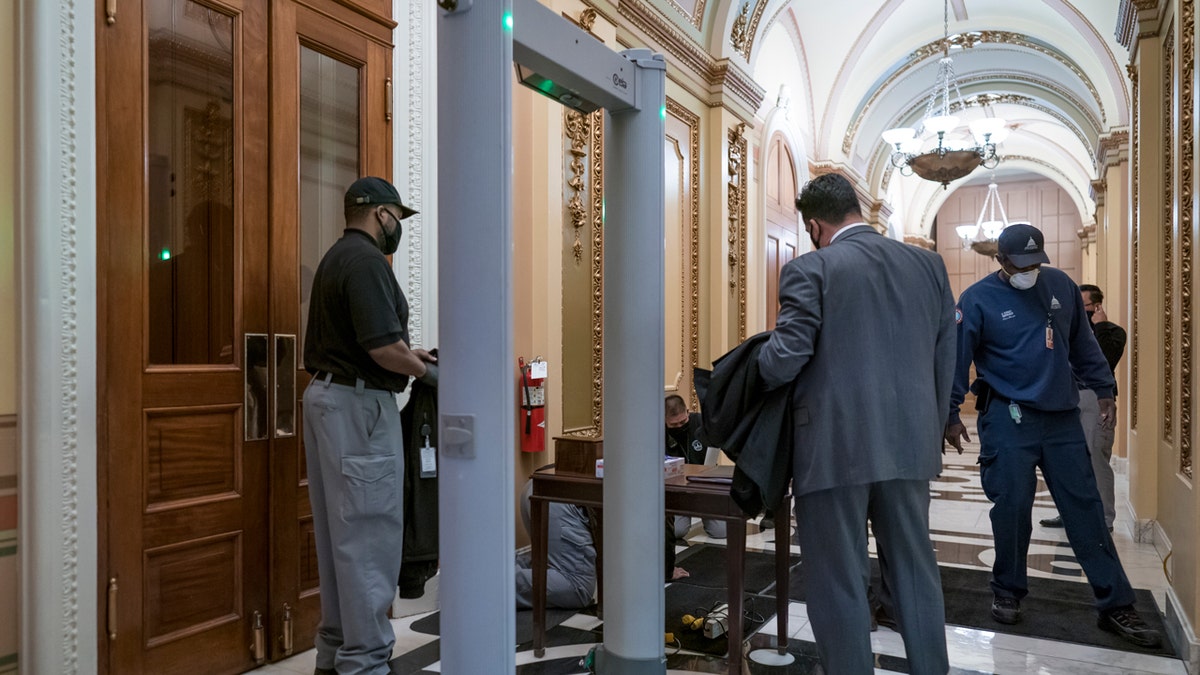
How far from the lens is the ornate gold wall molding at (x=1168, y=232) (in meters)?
3.95

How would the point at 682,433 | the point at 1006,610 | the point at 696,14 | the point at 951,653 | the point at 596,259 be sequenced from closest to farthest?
the point at 951,653, the point at 1006,610, the point at 682,433, the point at 596,259, the point at 696,14

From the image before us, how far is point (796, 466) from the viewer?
95.1 inches

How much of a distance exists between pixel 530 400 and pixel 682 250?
7.90 ft

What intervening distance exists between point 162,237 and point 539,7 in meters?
1.68

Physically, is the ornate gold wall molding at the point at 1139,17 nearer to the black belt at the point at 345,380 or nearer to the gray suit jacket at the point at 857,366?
the gray suit jacket at the point at 857,366

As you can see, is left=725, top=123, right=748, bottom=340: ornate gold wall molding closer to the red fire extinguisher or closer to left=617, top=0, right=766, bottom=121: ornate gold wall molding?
left=617, top=0, right=766, bottom=121: ornate gold wall molding

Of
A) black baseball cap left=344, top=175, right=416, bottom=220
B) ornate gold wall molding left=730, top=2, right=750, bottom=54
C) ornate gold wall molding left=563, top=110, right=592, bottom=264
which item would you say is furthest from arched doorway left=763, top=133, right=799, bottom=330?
black baseball cap left=344, top=175, right=416, bottom=220

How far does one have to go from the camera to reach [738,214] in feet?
23.4

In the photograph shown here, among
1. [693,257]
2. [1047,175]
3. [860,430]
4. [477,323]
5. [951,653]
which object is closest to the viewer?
[477,323]

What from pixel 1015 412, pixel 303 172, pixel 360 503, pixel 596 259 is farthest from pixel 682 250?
pixel 360 503

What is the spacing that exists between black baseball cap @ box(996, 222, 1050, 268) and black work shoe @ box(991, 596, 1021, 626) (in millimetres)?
1439

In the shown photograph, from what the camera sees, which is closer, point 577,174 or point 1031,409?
point 1031,409

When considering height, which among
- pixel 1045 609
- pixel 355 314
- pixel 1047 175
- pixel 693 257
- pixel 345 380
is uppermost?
pixel 1047 175

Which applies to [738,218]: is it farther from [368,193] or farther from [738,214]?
[368,193]
